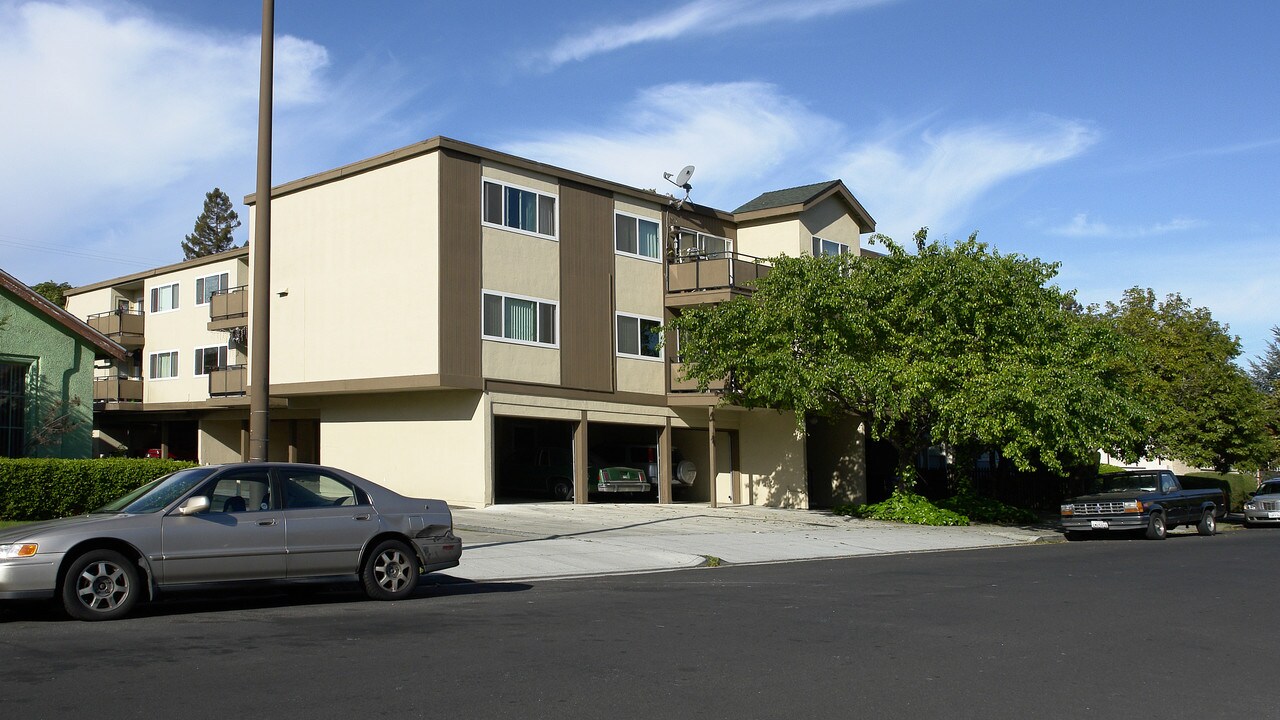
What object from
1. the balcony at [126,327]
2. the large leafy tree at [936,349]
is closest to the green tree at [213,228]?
the balcony at [126,327]

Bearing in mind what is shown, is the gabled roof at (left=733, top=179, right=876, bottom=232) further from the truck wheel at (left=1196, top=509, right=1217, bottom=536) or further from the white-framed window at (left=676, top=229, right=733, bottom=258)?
the truck wheel at (left=1196, top=509, right=1217, bottom=536)

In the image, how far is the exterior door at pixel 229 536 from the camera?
10273 mm

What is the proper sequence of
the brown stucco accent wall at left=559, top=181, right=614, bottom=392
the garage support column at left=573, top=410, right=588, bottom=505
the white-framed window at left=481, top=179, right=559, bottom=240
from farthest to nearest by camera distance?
the garage support column at left=573, top=410, right=588, bottom=505, the brown stucco accent wall at left=559, top=181, right=614, bottom=392, the white-framed window at left=481, top=179, right=559, bottom=240

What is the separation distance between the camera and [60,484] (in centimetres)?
1853

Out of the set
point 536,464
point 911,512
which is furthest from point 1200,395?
point 536,464

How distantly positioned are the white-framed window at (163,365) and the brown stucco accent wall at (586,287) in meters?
21.1

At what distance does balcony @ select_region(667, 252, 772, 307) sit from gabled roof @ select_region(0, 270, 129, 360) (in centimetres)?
1458

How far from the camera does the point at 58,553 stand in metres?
9.66

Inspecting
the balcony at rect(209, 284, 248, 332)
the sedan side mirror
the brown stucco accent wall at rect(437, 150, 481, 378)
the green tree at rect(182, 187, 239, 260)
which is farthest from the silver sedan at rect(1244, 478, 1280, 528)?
the green tree at rect(182, 187, 239, 260)

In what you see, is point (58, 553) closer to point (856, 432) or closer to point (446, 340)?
point (446, 340)

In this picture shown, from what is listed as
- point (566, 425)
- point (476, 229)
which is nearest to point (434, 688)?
point (476, 229)

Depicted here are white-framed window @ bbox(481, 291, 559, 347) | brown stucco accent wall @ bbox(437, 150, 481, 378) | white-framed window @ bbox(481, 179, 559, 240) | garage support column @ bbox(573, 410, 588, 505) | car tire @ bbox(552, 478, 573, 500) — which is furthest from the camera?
car tire @ bbox(552, 478, 573, 500)

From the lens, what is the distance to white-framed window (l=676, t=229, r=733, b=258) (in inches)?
1262

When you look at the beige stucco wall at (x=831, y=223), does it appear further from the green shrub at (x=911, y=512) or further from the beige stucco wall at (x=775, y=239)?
the green shrub at (x=911, y=512)
